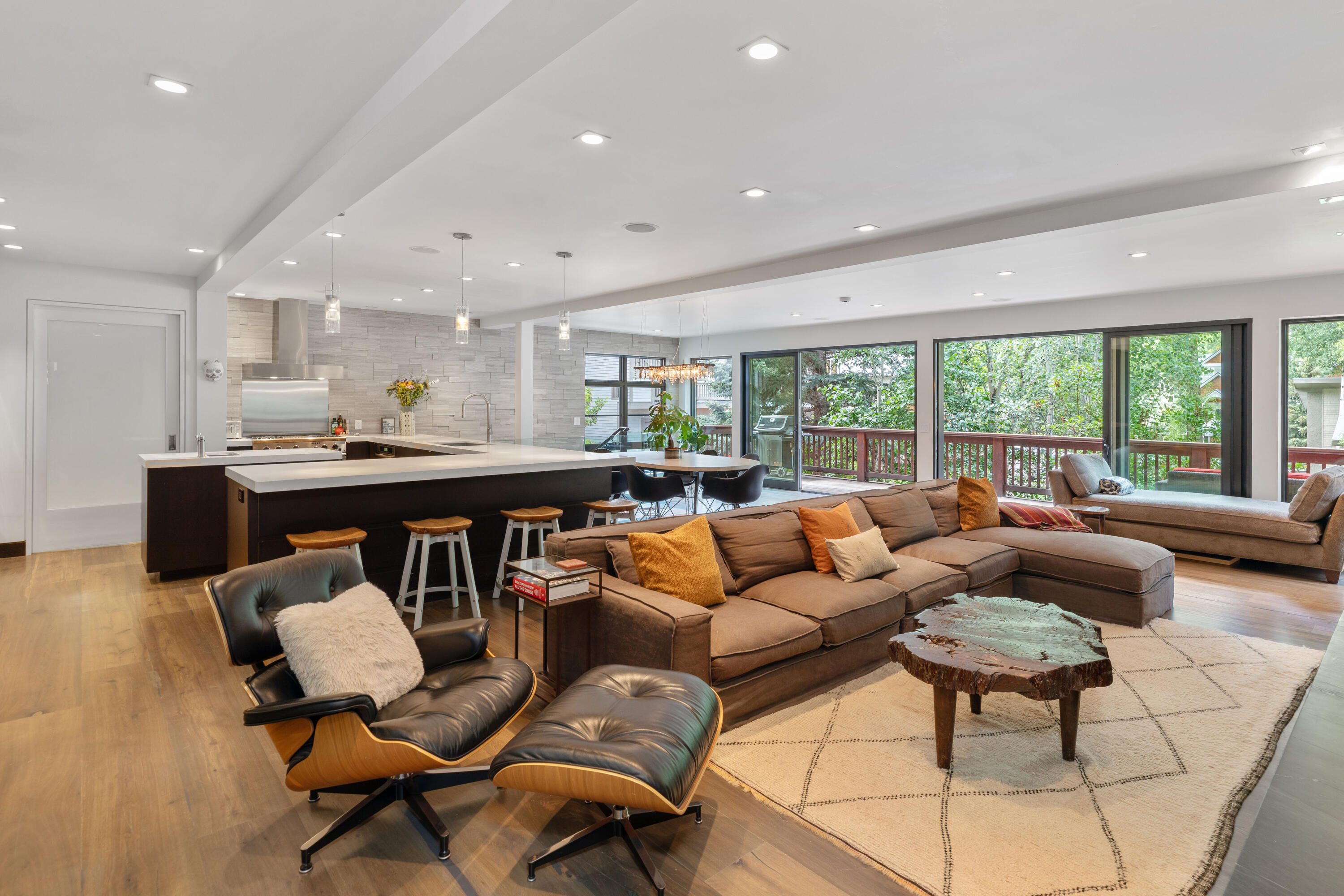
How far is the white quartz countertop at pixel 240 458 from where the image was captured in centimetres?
480

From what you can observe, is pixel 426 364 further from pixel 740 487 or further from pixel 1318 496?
pixel 1318 496

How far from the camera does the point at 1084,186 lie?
143 inches

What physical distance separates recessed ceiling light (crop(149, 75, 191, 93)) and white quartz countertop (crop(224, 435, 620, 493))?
1.86m

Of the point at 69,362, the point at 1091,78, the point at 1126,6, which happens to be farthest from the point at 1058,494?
the point at 69,362

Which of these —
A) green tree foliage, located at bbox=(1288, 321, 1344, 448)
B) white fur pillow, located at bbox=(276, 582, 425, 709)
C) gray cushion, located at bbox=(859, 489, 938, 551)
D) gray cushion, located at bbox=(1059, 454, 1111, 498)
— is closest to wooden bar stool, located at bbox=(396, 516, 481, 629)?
white fur pillow, located at bbox=(276, 582, 425, 709)

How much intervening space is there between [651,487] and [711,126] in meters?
3.56

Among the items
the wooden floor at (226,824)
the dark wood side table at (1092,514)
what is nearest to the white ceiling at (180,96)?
the wooden floor at (226,824)

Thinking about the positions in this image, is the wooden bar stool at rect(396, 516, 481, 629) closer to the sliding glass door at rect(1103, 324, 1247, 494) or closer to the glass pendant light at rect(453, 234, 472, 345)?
the glass pendant light at rect(453, 234, 472, 345)

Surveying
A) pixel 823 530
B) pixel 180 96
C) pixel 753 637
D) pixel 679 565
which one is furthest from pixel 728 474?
pixel 180 96

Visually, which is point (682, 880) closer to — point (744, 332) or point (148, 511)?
point (148, 511)

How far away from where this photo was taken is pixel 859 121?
283 cm

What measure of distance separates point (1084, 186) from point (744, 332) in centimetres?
734

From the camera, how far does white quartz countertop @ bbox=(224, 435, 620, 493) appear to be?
146 inches

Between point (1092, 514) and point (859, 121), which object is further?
point (1092, 514)
